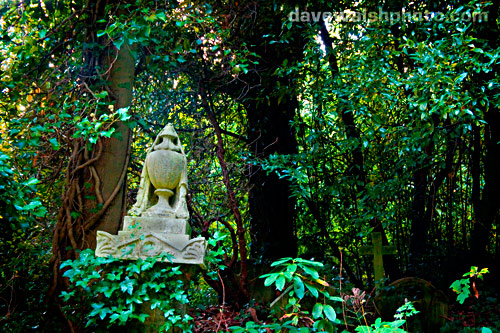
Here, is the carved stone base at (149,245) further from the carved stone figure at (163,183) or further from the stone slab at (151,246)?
the carved stone figure at (163,183)

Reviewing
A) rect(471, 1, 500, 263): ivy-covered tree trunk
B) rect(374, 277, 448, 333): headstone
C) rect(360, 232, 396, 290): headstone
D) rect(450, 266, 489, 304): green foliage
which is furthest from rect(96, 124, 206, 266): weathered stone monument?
rect(471, 1, 500, 263): ivy-covered tree trunk

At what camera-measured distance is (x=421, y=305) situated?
15.6 feet

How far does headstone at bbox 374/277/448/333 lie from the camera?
4.74 metres

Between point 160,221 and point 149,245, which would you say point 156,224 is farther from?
point 149,245

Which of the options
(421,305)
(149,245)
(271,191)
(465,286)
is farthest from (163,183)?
(271,191)

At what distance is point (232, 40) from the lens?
20.4 feet

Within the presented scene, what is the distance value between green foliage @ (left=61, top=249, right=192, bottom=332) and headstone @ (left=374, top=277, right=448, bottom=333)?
257 cm

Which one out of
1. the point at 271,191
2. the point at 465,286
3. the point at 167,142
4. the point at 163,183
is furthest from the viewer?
the point at 271,191

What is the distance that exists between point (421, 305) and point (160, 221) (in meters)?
3.11

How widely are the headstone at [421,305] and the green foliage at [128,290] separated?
8.44 ft

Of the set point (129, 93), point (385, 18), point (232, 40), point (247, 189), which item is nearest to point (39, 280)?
point (129, 93)

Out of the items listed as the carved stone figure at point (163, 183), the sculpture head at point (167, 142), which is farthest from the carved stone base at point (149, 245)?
the sculpture head at point (167, 142)

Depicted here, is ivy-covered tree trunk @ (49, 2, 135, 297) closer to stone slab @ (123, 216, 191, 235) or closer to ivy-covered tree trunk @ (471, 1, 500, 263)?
stone slab @ (123, 216, 191, 235)

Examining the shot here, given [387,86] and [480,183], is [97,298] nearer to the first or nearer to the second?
[387,86]
